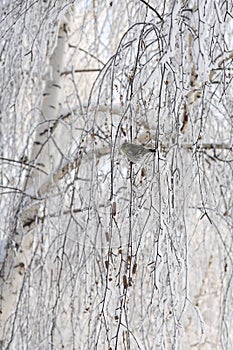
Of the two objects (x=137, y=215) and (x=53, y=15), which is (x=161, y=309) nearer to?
(x=137, y=215)

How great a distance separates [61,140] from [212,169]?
0.92 metres

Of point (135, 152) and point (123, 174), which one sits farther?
point (123, 174)

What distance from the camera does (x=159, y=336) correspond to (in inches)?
49.6

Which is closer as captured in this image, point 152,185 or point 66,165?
point 152,185

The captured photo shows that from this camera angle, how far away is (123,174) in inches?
76.1

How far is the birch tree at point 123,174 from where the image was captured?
118 cm

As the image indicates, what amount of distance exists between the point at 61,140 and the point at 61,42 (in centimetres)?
47

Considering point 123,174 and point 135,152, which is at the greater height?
point 123,174

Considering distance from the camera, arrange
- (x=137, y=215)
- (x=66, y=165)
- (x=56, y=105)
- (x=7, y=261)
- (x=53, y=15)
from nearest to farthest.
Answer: (x=137, y=215), (x=53, y=15), (x=66, y=165), (x=7, y=261), (x=56, y=105)

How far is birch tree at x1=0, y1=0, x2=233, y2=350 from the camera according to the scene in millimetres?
1177

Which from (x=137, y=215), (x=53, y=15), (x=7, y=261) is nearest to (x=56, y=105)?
(x=7, y=261)

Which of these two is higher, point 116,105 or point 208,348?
point 208,348

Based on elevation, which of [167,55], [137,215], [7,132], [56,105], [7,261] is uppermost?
[56,105]

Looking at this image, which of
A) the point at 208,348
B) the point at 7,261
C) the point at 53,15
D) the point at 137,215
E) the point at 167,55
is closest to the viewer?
the point at 167,55
